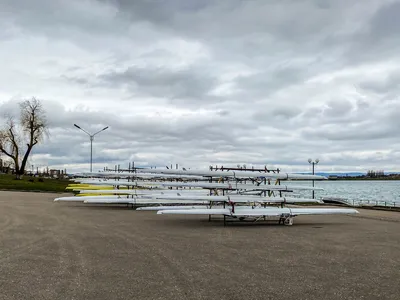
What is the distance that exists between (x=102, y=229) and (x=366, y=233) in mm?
8565

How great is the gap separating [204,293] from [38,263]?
3.78 meters

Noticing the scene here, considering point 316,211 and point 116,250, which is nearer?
point 116,250

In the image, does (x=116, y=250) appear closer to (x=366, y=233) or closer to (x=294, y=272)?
(x=294, y=272)

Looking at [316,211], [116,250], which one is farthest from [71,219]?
[316,211]

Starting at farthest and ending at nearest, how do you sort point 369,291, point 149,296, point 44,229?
point 44,229 → point 369,291 → point 149,296

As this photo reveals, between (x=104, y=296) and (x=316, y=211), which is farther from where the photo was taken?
(x=316, y=211)

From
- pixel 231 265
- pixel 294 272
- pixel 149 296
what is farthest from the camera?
pixel 231 265

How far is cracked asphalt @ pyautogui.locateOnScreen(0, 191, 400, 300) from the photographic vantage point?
6.50 meters

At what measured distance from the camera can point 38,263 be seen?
27.0 feet

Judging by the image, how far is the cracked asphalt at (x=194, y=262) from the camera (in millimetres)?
6496

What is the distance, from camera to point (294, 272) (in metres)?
7.76

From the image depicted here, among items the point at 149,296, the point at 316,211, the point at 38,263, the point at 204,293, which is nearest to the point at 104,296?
the point at 149,296

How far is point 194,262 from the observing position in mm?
8508

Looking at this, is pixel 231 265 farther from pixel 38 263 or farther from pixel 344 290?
pixel 38 263
